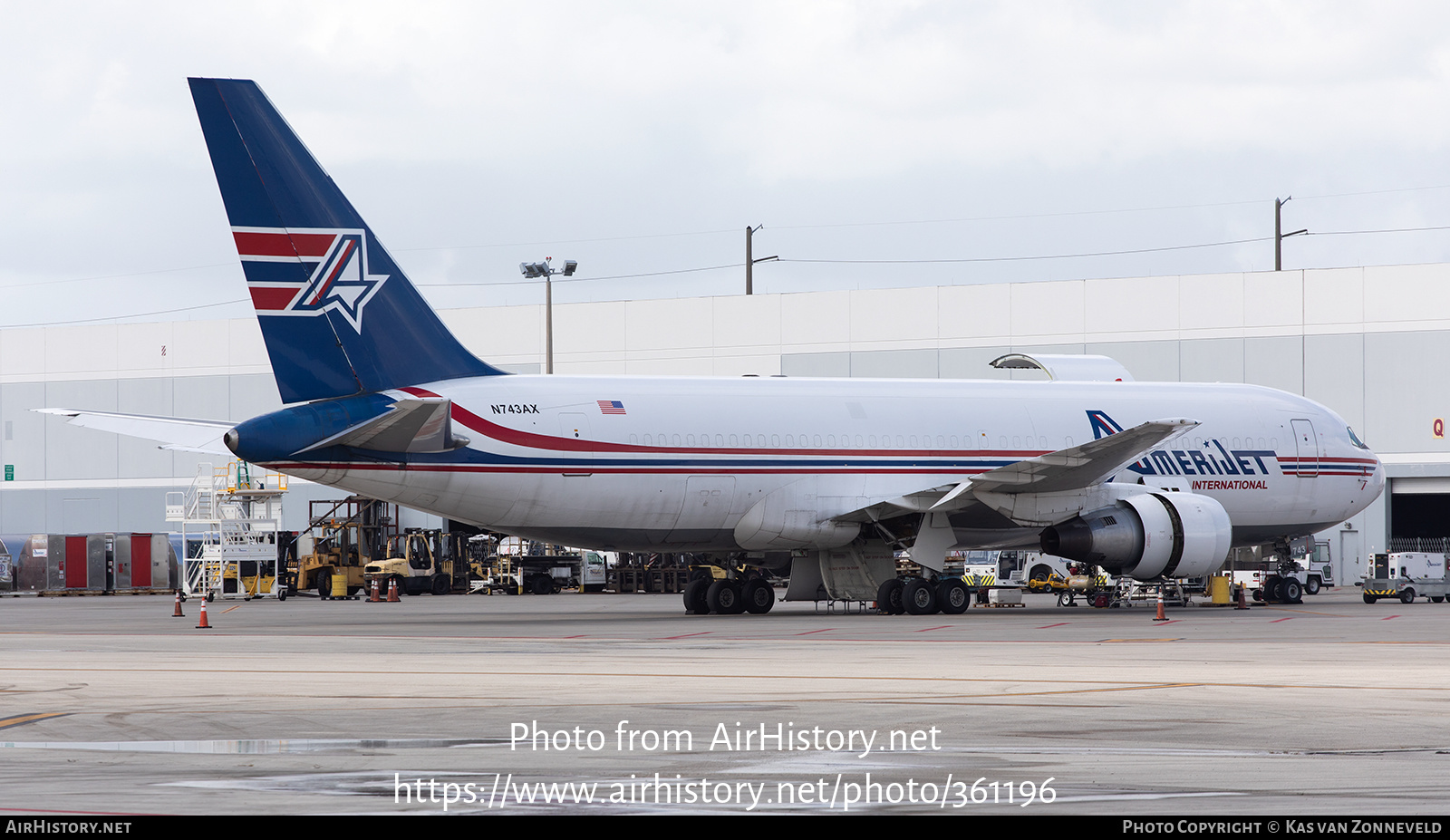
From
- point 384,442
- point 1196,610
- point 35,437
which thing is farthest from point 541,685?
point 35,437

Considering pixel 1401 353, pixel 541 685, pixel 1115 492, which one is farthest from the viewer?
pixel 1401 353

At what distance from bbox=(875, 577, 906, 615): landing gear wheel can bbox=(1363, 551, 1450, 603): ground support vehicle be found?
13342 millimetres

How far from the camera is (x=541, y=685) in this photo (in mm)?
13688

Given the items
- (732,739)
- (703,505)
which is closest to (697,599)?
(703,505)

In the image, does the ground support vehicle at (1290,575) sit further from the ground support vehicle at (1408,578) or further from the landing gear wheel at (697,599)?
the landing gear wheel at (697,599)

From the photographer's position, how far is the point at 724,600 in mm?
29406

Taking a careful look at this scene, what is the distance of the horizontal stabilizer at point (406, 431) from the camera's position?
23.7 m

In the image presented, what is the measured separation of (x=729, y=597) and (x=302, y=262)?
10.1m

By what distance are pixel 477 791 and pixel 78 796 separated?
1.83m

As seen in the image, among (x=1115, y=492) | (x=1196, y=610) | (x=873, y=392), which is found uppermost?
(x=873, y=392)

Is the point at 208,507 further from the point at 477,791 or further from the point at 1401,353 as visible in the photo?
the point at 477,791

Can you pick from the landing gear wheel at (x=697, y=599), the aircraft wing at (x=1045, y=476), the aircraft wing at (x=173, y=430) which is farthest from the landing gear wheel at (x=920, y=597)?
the aircraft wing at (x=173, y=430)

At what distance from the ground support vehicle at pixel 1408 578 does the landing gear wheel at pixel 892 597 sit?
13.3 m

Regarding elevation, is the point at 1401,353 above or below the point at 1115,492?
above
